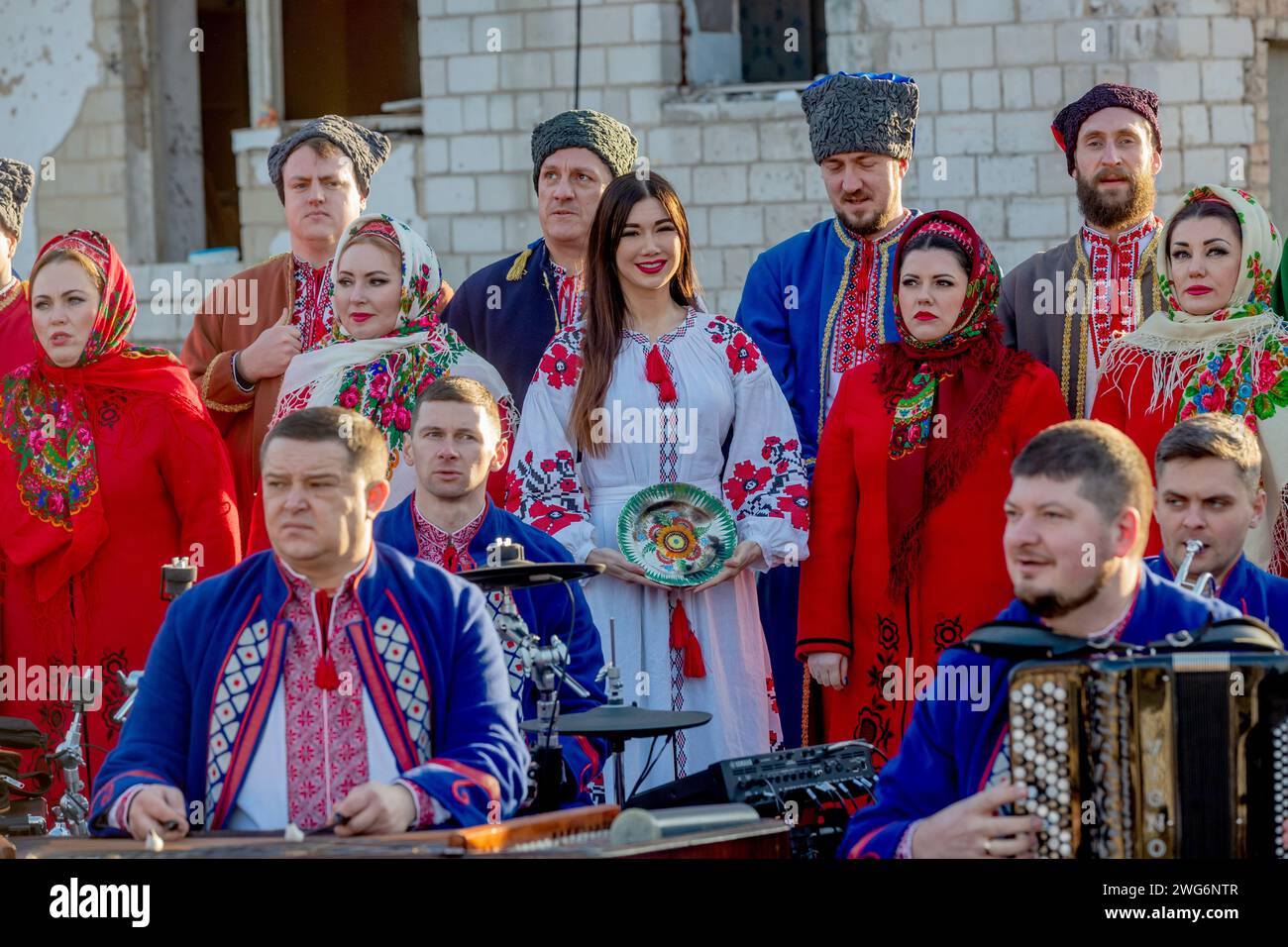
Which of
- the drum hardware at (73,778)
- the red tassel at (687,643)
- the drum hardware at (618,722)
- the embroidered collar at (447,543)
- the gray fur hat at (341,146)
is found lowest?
the drum hardware at (73,778)

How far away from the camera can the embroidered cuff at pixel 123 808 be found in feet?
11.8

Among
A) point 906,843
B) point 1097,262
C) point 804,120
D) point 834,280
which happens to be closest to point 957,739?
point 906,843

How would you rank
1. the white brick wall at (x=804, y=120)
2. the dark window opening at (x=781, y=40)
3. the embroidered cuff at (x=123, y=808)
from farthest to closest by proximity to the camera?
the dark window opening at (x=781, y=40)
the white brick wall at (x=804, y=120)
the embroidered cuff at (x=123, y=808)

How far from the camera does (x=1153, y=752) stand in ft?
10.8

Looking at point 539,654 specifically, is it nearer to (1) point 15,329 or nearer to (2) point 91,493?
(2) point 91,493

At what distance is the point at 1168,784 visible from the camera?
3.29 metres

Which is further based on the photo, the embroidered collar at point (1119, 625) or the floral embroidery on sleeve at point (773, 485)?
the floral embroidery on sleeve at point (773, 485)

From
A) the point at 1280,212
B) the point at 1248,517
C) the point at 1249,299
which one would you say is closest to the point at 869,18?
the point at 1280,212

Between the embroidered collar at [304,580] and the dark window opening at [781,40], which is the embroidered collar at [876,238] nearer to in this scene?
the embroidered collar at [304,580]

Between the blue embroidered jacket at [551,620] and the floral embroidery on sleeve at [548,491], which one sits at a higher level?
the floral embroidery on sleeve at [548,491]

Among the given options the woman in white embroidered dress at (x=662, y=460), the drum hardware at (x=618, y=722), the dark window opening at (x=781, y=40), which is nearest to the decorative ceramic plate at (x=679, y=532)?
the woman in white embroidered dress at (x=662, y=460)

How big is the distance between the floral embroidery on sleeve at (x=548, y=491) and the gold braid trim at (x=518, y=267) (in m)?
1.02

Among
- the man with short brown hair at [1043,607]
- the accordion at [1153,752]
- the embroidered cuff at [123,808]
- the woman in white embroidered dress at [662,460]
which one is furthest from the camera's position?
the woman in white embroidered dress at [662,460]
